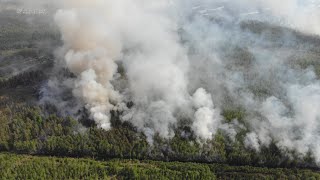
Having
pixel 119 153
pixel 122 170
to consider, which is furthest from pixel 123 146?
pixel 122 170

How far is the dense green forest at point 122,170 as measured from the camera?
106 m

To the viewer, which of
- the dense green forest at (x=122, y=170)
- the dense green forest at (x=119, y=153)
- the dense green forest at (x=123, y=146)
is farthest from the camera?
the dense green forest at (x=123, y=146)

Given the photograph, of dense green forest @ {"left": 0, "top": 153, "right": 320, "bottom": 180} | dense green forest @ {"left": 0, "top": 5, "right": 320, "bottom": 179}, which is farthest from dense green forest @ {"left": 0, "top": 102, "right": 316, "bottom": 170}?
dense green forest @ {"left": 0, "top": 153, "right": 320, "bottom": 180}

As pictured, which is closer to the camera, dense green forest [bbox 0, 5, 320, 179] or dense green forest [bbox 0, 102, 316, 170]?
dense green forest [bbox 0, 5, 320, 179]

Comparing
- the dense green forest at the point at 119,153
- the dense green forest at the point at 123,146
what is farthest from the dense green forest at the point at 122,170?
the dense green forest at the point at 123,146

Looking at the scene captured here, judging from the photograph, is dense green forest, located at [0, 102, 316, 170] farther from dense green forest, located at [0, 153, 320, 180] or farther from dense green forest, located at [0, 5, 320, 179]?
dense green forest, located at [0, 153, 320, 180]

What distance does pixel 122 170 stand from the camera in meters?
109

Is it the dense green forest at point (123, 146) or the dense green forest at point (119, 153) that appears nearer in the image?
the dense green forest at point (119, 153)

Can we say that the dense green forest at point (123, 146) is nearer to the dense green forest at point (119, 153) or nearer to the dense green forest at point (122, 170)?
the dense green forest at point (119, 153)

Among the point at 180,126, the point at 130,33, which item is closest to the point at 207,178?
the point at 180,126

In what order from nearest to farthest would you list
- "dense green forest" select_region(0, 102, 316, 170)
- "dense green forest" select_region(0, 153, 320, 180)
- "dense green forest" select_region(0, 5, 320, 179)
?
"dense green forest" select_region(0, 153, 320, 180), "dense green forest" select_region(0, 5, 320, 179), "dense green forest" select_region(0, 102, 316, 170)

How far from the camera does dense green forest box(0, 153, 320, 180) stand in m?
106

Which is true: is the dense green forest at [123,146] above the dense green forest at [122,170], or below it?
above

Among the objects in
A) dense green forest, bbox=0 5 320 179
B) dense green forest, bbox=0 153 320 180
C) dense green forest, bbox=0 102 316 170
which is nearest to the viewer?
dense green forest, bbox=0 153 320 180
